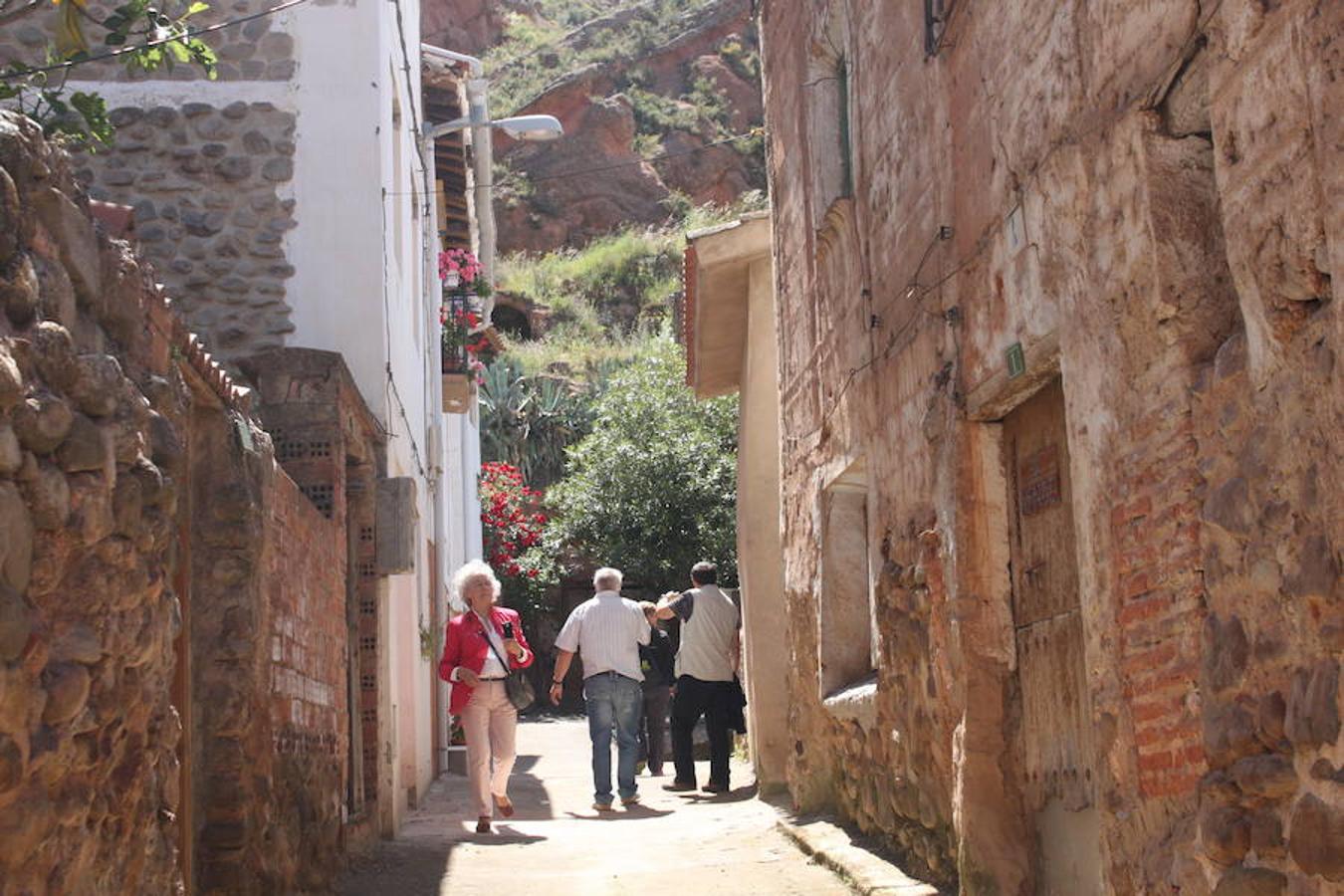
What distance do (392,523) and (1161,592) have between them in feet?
20.7

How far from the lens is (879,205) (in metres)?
8.07

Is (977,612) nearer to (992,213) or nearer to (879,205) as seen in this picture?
(992,213)

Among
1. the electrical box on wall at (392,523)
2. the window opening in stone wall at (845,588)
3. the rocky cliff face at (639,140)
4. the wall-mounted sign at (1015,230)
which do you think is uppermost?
the rocky cliff face at (639,140)

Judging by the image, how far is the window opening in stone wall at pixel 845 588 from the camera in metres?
9.16

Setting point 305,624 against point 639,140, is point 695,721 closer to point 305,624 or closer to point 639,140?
point 305,624

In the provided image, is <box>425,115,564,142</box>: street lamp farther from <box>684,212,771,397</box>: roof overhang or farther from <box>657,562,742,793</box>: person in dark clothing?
<box>657,562,742,793</box>: person in dark clothing

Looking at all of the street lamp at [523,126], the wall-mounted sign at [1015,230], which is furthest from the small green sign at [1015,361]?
the street lamp at [523,126]

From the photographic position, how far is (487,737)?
33.1 feet

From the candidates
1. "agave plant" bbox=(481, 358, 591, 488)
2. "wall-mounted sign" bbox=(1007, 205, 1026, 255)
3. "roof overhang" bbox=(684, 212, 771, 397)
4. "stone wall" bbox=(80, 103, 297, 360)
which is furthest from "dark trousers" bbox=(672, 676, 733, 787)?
"agave plant" bbox=(481, 358, 591, 488)

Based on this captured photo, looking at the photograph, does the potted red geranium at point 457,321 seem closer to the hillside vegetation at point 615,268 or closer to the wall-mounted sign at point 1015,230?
the hillside vegetation at point 615,268

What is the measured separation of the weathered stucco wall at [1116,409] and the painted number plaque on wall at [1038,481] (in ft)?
0.49

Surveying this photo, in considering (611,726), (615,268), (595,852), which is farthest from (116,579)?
(615,268)

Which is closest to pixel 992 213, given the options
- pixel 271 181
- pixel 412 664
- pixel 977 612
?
pixel 977 612

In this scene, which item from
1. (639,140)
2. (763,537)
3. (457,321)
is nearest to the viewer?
(763,537)
